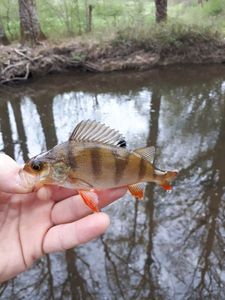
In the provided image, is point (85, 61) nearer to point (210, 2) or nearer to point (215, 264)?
point (210, 2)

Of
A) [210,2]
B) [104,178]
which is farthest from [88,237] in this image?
[210,2]

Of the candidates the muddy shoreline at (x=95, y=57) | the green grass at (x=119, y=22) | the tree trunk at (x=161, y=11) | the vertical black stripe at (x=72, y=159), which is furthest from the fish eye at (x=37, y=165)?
the tree trunk at (x=161, y=11)

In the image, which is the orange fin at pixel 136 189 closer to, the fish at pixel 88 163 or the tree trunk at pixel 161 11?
the fish at pixel 88 163

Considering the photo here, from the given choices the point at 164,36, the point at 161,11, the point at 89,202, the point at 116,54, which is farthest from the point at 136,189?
the point at 161,11

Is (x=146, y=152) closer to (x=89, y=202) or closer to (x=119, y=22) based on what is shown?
(x=89, y=202)

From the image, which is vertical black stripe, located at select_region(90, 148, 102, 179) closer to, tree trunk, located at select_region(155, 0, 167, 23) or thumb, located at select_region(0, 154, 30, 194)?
thumb, located at select_region(0, 154, 30, 194)

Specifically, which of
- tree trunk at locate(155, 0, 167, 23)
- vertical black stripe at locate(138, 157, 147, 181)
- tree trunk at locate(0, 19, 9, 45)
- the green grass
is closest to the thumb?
vertical black stripe at locate(138, 157, 147, 181)
